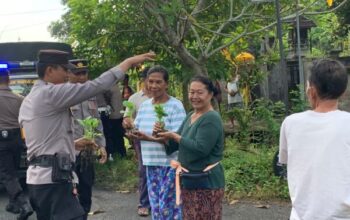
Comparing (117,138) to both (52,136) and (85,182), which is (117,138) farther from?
(52,136)

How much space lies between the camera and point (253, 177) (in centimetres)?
714

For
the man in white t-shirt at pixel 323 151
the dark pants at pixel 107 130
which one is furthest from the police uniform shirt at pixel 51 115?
the dark pants at pixel 107 130

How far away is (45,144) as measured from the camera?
155 inches

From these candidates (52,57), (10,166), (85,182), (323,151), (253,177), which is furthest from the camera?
(253,177)

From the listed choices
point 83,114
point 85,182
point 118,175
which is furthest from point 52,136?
point 118,175

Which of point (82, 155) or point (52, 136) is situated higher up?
point (52, 136)

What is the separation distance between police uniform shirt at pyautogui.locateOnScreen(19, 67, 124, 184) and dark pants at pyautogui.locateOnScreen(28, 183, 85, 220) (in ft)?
0.22

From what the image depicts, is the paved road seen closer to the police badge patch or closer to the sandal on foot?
the sandal on foot

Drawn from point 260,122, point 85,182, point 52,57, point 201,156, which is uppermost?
point 52,57

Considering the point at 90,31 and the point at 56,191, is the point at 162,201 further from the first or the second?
the point at 90,31

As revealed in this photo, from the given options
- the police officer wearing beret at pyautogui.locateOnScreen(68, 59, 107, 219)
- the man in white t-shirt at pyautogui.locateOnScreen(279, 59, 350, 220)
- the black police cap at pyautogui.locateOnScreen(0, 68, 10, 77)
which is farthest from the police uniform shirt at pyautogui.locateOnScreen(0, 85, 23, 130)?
the man in white t-shirt at pyautogui.locateOnScreen(279, 59, 350, 220)

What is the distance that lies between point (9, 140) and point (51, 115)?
2.99 m

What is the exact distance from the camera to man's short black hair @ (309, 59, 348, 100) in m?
2.64

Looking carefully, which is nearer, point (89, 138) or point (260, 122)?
point (89, 138)
